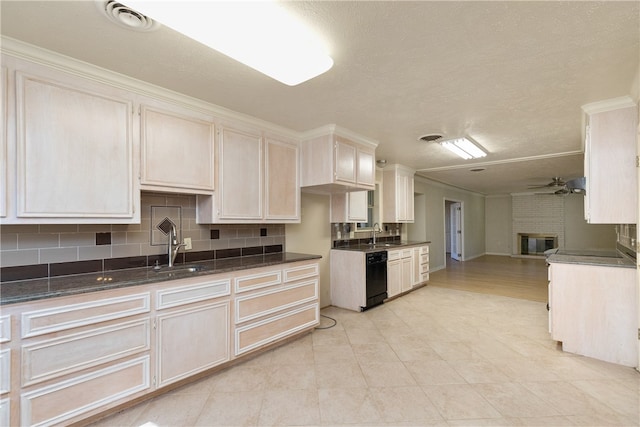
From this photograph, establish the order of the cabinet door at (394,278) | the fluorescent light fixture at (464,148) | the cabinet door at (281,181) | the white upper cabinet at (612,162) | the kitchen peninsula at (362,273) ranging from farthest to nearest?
the cabinet door at (394,278) < the kitchen peninsula at (362,273) < the fluorescent light fixture at (464,148) < the cabinet door at (281,181) < the white upper cabinet at (612,162)

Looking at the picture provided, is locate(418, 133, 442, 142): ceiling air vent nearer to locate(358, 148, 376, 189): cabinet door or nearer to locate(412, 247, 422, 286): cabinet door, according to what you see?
locate(358, 148, 376, 189): cabinet door

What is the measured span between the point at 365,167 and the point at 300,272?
1597 mm

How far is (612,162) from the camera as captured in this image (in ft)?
8.52

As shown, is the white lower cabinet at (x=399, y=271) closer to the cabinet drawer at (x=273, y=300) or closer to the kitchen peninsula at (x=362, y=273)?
the kitchen peninsula at (x=362, y=273)

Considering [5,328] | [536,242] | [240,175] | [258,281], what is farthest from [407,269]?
[536,242]

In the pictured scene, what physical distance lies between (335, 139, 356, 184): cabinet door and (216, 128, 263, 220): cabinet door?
867 millimetres

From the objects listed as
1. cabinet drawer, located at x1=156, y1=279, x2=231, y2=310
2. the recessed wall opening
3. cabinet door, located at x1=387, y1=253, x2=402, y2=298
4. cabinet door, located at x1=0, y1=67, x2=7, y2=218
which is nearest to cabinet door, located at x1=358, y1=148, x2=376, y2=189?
cabinet door, located at x1=387, y1=253, x2=402, y2=298

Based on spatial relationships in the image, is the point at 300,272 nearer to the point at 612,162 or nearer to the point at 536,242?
the point at 612,162

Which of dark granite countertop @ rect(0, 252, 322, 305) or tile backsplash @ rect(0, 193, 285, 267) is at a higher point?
tile backsplash @ rect(0, 193, 285, 267)

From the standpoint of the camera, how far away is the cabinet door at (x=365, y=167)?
12.1ft

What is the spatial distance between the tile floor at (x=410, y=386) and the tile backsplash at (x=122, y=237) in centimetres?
116

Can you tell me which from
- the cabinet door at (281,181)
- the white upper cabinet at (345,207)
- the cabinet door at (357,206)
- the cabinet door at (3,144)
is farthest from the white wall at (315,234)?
the cabinet door at (3,144)

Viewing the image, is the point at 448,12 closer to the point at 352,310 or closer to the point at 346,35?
the point at 346,35

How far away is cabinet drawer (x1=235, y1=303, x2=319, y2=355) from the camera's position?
8.52 ft
